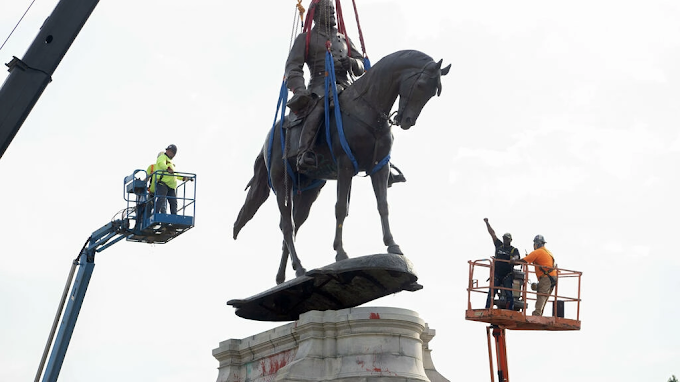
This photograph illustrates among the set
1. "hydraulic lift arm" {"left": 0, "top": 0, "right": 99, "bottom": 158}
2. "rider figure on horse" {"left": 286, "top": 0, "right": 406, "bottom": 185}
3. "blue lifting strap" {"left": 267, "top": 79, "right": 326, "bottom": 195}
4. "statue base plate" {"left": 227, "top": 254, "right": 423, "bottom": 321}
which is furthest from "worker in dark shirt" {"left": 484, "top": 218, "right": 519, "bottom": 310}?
"hydraulic lift arm" {"left": 0, "top": 0, "right": 99, "bottom": 158}

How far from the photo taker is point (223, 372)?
779 inches

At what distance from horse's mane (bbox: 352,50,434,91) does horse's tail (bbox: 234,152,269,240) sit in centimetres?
282

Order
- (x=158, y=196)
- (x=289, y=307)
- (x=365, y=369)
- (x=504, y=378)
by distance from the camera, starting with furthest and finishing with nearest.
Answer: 1. (x=158, y=196)
2. (x=504, y=378)
3. (x=289, y=307)
4. (x=365, y=369)

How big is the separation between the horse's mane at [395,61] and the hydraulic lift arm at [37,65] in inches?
213

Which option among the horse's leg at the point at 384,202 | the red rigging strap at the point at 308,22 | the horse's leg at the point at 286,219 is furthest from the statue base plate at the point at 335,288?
the red rigging strap at the point at 308,22

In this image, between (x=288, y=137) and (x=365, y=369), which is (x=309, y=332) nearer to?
(x=365, y=369)

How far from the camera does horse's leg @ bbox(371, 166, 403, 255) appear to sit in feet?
60.0

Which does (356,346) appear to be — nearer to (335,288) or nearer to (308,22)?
(335,288)

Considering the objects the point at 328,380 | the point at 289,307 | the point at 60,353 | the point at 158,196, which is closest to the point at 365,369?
the point at 328,380

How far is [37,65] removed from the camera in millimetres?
20859

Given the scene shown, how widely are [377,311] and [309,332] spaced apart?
3.47 feet

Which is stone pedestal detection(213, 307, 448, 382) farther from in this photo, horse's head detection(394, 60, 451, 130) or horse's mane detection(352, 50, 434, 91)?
horse's mane detection(352, 50, 434, 91)

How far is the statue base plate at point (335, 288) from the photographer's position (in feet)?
58.3

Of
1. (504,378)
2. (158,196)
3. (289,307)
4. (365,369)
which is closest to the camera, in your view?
(365,369)
